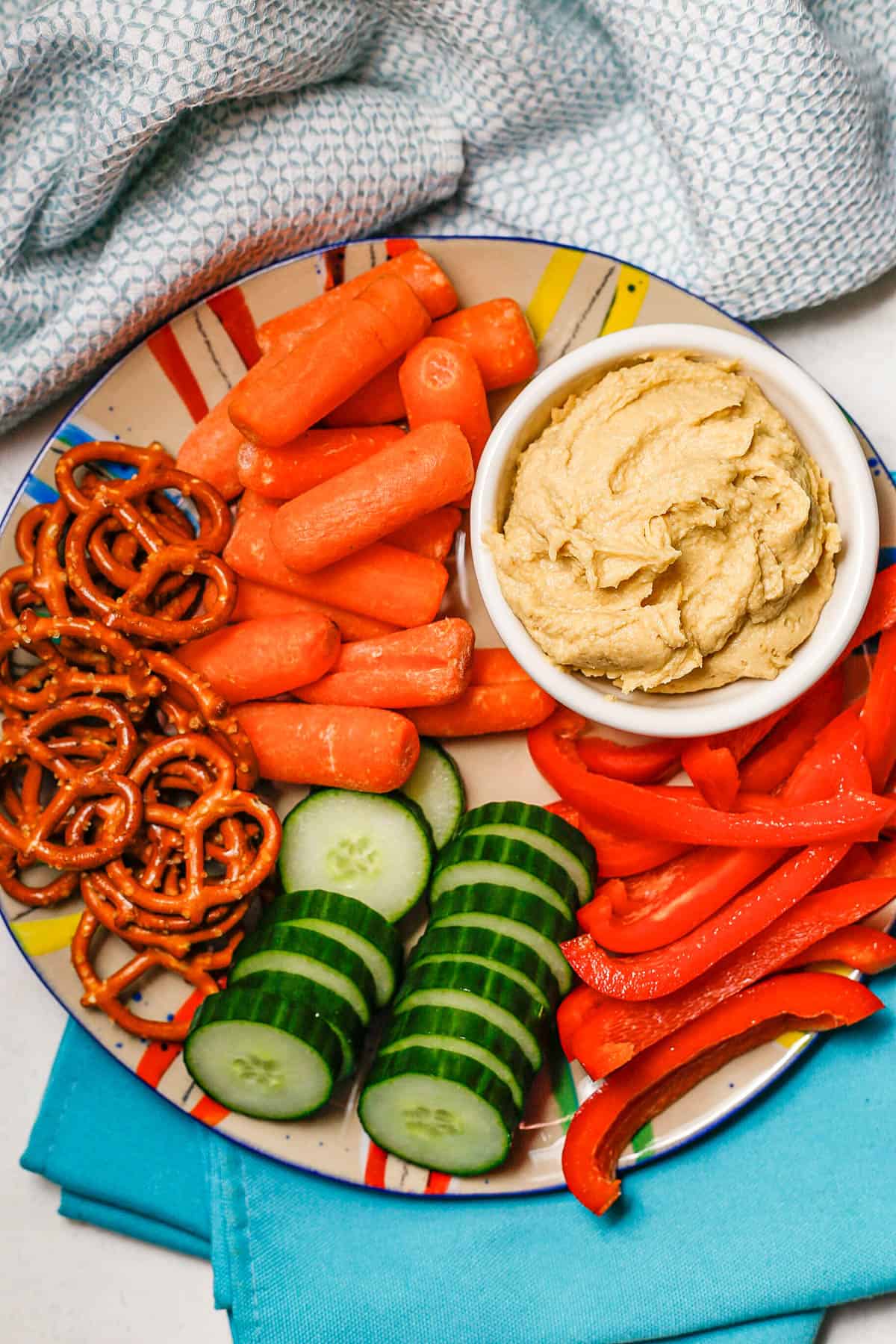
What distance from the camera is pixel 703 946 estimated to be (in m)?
2.20

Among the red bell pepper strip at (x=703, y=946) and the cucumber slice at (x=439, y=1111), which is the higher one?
the red bell pepper strip at (x=703, y=946)

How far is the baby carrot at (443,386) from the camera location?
223cm

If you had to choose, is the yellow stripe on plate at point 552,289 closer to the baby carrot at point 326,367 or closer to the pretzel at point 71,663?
the baby carrot at point 326,367

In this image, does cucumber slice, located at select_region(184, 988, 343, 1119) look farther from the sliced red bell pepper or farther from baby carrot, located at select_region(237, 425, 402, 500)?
baby carrot, located at select_region(237, 425, 402, 500)

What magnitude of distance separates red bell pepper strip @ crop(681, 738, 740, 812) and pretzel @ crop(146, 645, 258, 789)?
2.81ft

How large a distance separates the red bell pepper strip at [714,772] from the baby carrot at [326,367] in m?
0.96

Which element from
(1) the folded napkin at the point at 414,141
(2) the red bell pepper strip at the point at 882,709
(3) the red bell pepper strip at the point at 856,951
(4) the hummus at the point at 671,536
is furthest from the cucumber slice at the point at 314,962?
(1) the folded napkin at the point at 414,141

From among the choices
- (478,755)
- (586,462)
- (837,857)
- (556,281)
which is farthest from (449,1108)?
(556,281)

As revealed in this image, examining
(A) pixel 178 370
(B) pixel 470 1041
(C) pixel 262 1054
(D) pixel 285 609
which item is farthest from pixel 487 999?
(A) pixel 178 370

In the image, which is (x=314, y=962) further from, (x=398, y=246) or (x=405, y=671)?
(x=398, y=246)

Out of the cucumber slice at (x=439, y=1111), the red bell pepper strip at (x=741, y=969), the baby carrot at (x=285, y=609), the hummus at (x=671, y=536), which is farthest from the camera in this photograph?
the baby carrot at (x=285, y=609)

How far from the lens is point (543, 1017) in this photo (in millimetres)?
2205

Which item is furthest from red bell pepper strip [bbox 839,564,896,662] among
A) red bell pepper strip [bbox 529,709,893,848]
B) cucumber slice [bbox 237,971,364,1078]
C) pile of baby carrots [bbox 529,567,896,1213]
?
cucumber slice [bbox 237,971,364,1078]

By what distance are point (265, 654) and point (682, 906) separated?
3.14 feet
